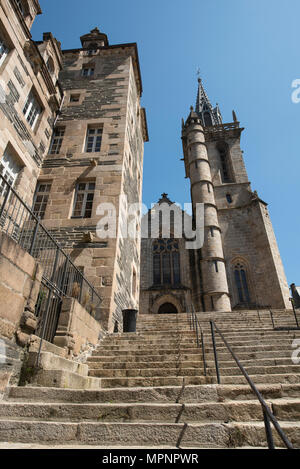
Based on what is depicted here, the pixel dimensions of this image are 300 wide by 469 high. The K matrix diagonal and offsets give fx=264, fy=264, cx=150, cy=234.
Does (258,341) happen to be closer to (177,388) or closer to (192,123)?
(177,388)

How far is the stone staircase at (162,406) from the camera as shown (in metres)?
2.27

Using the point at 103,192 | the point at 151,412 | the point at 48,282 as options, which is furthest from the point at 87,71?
the point at 151,412

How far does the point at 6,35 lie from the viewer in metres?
8.13

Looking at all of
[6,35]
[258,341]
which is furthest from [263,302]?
[6,35]

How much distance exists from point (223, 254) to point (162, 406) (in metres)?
17.6

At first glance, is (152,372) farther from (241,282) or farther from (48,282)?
(241,282)

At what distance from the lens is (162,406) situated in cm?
265

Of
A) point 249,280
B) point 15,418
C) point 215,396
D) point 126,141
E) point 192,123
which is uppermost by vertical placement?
point 192,123

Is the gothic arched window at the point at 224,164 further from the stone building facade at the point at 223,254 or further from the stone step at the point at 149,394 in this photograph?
the stone step at the point at 149,394

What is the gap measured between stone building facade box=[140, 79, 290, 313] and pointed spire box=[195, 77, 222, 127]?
826 centimetres

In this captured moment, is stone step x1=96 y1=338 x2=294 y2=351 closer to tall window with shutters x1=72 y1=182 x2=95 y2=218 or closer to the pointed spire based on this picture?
tall window with shutters x1=72 y1=182 x2=95 y2=218

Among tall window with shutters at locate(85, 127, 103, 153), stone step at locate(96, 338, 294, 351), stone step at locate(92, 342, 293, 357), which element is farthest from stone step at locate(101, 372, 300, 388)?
tall window with shutters at locate(85, 127, 103, 153)

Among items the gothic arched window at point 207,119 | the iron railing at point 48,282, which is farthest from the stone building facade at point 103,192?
the gothic arched window at point 207,119

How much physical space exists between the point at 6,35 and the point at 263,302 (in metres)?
18.1
